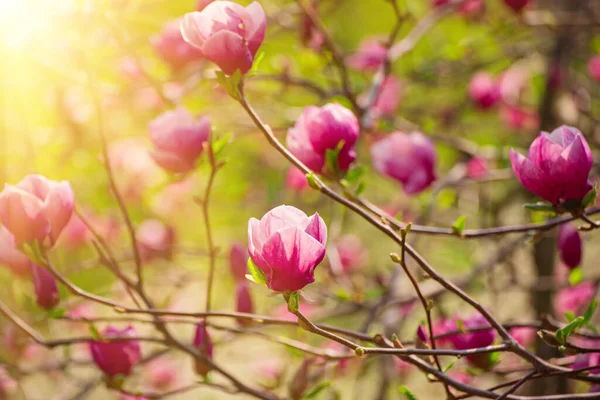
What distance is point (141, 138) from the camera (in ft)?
7.53

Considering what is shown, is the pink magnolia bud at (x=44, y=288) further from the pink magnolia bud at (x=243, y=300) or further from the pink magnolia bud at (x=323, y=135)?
the pink magnolia bud at (x=323, y=135)

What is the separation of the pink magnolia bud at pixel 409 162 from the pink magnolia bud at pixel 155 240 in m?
0.62

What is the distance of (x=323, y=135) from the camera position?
884 mm

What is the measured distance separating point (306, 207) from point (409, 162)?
1.16 metres

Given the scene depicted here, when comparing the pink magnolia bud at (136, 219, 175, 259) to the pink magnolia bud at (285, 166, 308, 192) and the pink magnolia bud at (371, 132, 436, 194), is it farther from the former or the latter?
the pink magnolia bud at (371, 132, 436, 194)

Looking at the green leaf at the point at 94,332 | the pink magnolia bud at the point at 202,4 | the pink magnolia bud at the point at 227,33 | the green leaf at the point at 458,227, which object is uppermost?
the pink magnolia bud at the point at 202,4

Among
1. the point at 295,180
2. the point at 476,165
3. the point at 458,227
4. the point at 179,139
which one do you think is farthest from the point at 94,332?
the point at 476,165

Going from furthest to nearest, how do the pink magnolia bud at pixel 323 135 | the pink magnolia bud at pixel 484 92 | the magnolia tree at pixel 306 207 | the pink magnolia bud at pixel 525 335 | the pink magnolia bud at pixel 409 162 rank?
the pink magnolia bud at pixel 484 92, the pink magnolia bud at pixel 525 335, the pink magnolia bud at pixel 409 162, the pink magnolia bud at pixel 323 135, the magnolia tree at pixel 306 207

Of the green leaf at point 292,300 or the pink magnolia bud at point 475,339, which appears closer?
the green leaf at point 292,300

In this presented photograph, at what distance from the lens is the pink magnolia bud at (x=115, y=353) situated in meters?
0.95

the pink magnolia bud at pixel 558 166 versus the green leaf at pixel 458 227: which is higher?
the pink magnolia bud at pixel 558 166

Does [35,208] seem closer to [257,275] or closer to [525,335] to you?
[257,275]

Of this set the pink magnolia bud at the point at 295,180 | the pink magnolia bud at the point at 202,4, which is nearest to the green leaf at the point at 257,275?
the pink magnolia bud at the point at 202,4

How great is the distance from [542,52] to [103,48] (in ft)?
4.76
